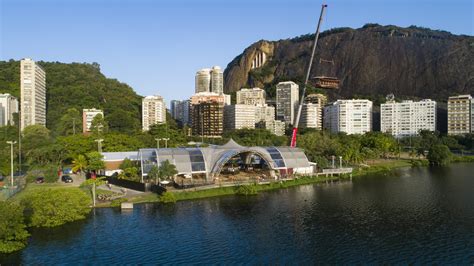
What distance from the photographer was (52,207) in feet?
112

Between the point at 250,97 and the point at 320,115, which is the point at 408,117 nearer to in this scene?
the point at 320,115

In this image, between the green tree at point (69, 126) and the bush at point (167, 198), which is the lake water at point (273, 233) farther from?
the green tree at point (69, 126)

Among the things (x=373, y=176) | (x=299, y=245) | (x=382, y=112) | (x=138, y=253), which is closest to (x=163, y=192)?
(x=138, y=253)

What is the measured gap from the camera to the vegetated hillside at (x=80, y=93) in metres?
121

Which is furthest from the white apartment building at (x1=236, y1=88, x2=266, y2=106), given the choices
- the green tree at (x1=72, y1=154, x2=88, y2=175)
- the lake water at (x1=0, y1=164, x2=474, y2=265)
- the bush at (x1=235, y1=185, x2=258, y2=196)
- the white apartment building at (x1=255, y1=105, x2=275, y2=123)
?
the lake water at (x1=0, y1=164, x2=474, y2=265)

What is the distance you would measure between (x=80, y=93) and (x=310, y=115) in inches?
3480

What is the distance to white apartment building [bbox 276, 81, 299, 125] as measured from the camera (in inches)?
7131

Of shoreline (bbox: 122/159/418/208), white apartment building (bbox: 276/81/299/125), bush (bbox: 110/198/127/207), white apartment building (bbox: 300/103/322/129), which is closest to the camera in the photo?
bush (bbox: 110/198/127/207)

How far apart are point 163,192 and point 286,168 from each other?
2113 cm

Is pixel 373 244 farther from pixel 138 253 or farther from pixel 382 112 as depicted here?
pixel 382 112

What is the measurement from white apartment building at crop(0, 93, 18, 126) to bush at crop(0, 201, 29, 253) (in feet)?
314

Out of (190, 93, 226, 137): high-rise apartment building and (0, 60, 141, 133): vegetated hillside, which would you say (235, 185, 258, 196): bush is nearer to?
(0, 60, 141, 133): vegetated hillside

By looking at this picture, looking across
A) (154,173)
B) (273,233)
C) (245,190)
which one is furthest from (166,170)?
(273,233)

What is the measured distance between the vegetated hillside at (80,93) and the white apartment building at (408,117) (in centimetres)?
9305
